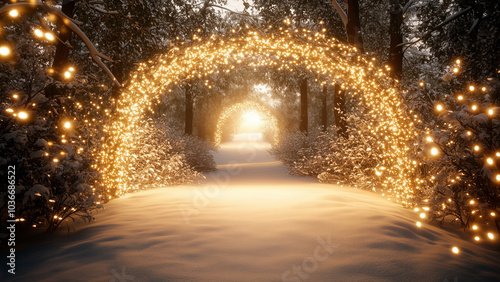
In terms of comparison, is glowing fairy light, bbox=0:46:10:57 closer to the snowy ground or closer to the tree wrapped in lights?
the snowy ground

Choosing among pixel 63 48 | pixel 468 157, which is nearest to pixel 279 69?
pixel 468 157

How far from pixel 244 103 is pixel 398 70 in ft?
64.1

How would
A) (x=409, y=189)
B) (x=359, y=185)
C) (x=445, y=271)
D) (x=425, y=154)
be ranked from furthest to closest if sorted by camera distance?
(x=359, y=185)
(x=409, y=189)
(x=425, y=154)
(x=445, y=271)

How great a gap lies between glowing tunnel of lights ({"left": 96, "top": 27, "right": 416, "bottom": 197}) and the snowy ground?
1.51 metres

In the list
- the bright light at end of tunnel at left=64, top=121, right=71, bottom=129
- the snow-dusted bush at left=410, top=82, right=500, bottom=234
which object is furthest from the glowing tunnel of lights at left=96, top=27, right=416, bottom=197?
the bright light at end of tunnel at left=64, top=121, right=71, bottom=129

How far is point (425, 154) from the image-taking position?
4285mm

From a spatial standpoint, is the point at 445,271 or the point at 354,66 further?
the point at 354,66

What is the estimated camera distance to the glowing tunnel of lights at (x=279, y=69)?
5.65m

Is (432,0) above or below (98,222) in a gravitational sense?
above

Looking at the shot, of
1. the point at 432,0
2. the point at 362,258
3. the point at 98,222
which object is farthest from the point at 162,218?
the point at 432,0

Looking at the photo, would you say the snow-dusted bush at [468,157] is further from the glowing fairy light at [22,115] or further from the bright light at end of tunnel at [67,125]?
the glowing fairy light at [22,115]

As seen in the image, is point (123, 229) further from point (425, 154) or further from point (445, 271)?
point (425, 154)

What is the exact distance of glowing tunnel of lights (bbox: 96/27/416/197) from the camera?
5648mm

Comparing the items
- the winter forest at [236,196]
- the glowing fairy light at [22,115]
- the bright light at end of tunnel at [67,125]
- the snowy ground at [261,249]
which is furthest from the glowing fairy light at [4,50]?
the snowy ground at [261,249]
